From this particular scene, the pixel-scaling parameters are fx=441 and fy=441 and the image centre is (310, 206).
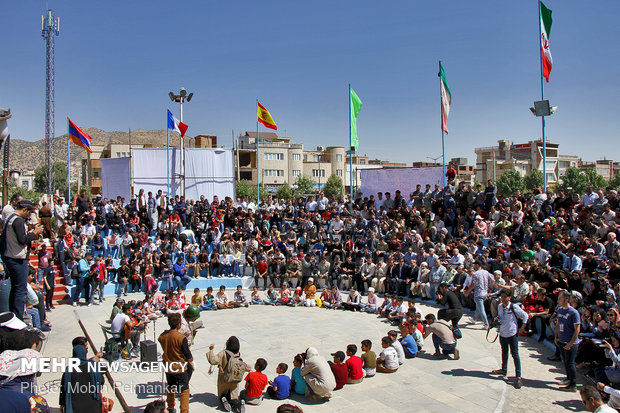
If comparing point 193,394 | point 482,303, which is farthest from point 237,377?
point 482,303

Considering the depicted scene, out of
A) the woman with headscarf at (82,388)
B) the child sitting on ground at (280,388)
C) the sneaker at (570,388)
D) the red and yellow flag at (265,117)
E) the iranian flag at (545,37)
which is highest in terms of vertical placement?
the iranian flag at (545,37)

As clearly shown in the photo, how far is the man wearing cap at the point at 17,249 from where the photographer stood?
6902 mm

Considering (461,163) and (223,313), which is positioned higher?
(461,163)

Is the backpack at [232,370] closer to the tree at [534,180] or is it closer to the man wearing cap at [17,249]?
the man wearing cap at [17,249]

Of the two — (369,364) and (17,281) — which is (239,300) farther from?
(17,281)

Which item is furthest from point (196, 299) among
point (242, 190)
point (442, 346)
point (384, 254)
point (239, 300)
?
point (242, 190)

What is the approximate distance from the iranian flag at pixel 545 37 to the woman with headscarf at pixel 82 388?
20890 millimetres

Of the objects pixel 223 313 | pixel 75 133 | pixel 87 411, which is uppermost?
pixel 75 133

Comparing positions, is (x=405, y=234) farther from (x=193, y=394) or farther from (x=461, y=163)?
(x=461, y=163)

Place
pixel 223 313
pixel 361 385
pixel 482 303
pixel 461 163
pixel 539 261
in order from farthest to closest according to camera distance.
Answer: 1. pixel 461 163
2. pixel 223 313
3. pixel 539 261
4. pixel 482 303
5. pixel 361 385

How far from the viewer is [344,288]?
18.1m

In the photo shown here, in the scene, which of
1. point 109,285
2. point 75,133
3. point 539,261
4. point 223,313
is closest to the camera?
point 539,261

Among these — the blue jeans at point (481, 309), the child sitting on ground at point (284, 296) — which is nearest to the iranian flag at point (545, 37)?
the blue jeans at point (481, 309)

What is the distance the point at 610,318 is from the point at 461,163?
9984 centimetres
